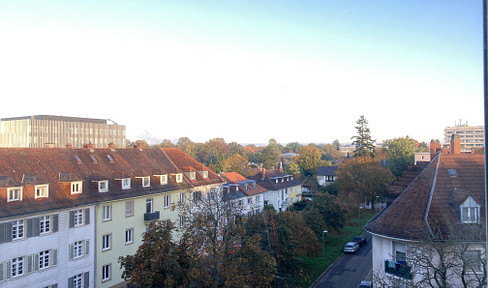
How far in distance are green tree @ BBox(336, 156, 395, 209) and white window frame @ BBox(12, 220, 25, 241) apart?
1985 cm

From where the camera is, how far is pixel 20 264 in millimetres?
9648

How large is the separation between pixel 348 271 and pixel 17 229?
1152 cm

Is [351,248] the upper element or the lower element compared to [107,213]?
lower

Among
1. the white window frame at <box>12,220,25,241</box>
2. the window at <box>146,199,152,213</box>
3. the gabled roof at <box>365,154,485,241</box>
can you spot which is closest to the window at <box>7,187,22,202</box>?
the white window frame at <box>12,220,25,241</box>

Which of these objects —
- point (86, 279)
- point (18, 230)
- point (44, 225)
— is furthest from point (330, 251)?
point (18, 230)

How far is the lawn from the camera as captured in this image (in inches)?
526

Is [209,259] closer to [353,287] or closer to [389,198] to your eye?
[389,198]

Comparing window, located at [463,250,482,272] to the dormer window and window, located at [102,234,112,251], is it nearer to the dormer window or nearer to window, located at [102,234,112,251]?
the dormer window

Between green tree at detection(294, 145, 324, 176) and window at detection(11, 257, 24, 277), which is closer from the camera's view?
window at detection(11, 257, 24, 277)

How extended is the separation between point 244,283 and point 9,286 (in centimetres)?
683

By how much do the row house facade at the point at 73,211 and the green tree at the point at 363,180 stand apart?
13914 mm

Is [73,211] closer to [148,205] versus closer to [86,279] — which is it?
[86,279]

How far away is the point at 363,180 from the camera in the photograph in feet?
80.7

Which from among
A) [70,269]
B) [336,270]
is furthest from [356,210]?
[70,269]
